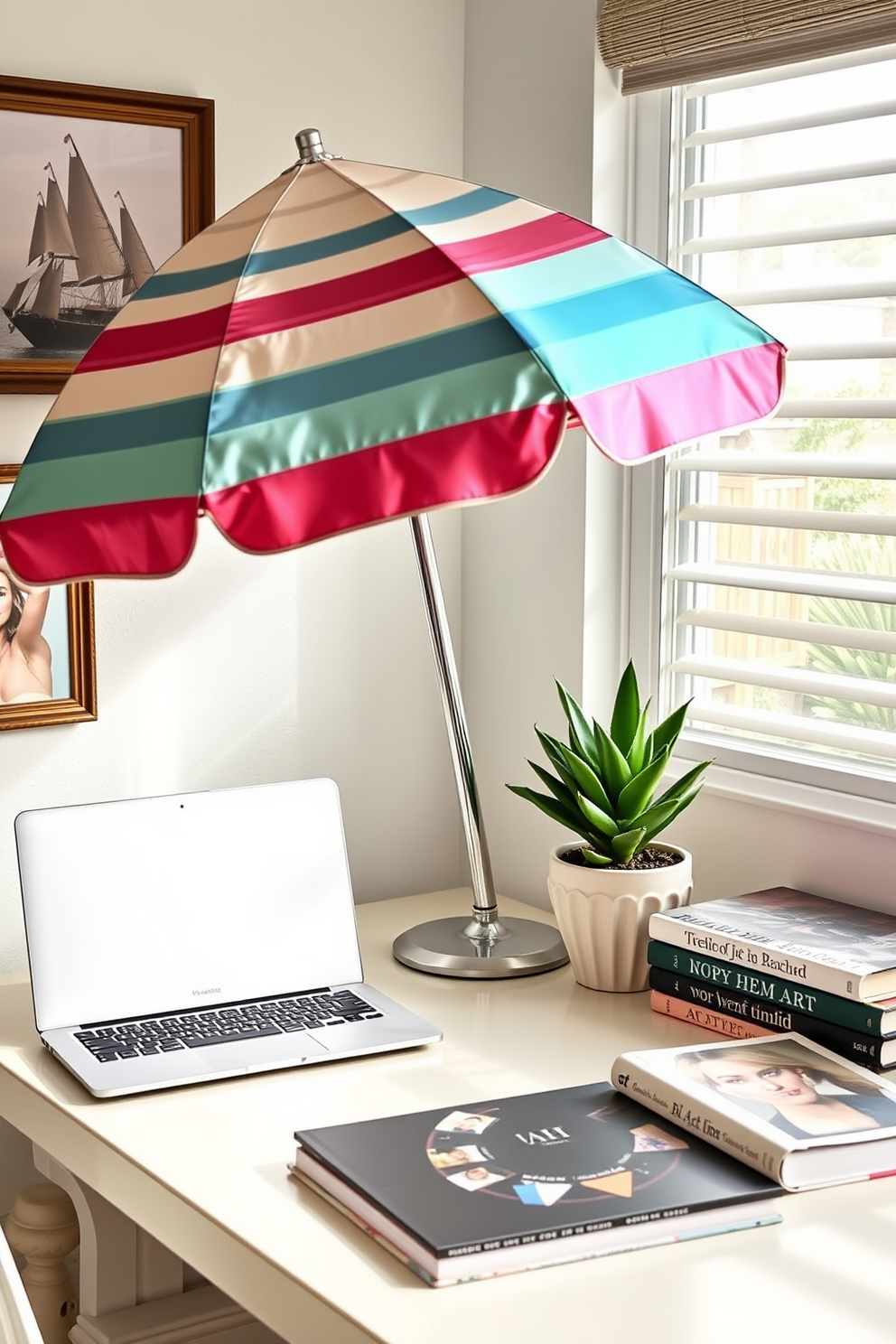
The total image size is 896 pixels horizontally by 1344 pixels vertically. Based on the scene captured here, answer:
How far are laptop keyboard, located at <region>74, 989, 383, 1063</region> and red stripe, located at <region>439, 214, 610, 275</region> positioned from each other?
74 centimetres

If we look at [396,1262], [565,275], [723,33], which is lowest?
[396,1262]

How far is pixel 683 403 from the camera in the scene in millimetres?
1182

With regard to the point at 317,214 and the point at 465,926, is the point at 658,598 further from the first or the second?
the point at 317,214

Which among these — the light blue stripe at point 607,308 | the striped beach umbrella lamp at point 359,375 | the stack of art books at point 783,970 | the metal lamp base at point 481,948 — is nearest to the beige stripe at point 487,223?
the striped beach umbrella lamp at point 359,375

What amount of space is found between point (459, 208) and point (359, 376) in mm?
284


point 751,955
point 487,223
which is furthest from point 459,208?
point 751,955

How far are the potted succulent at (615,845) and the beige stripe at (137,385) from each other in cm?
59

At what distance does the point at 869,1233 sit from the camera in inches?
43.2

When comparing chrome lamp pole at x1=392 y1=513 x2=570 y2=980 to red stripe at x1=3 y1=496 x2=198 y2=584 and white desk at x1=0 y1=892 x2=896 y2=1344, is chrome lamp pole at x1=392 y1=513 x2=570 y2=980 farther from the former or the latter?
red stripe at x1=3 y1=496 x2=198 y2=584

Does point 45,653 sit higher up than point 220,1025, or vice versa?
point 45,653

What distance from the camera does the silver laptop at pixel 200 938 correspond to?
146 centimetres

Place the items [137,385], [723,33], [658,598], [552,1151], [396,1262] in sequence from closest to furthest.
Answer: [396,1262] → [552,1151] → [137,385] → [723,33] → [658,598]

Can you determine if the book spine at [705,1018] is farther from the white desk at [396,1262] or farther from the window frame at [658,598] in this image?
the window frame at [658,598]

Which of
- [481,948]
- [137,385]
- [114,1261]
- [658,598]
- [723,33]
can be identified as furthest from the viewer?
[658,598]
